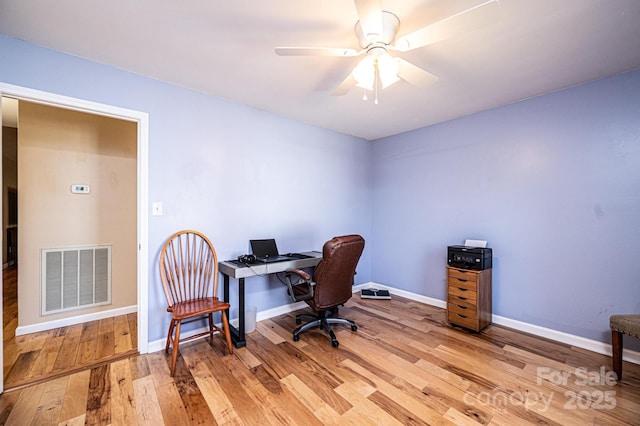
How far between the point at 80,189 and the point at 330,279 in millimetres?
2962

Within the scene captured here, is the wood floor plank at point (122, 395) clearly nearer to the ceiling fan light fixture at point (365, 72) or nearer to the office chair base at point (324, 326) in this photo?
the office chair base at point (324, 326)

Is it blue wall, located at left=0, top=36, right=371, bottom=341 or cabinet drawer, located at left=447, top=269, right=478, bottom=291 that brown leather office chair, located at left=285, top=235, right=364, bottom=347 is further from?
cabinet drawer, located at left=447, top=269, right=478, bottom=291

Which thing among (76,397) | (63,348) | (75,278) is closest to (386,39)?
(76,397)

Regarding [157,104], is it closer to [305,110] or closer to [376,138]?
[305,110]

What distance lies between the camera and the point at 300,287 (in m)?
2.67

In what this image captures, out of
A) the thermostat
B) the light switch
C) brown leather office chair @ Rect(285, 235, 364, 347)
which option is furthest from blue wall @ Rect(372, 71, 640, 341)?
→ the thermostat

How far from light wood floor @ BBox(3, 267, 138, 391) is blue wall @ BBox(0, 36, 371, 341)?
1.40ft

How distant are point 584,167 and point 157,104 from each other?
4020 mm

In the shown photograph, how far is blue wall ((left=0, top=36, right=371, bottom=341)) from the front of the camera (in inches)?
83.1

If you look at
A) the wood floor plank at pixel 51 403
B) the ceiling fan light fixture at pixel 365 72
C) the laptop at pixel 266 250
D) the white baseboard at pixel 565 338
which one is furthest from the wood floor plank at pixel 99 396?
the white baseboard at pixel 565 338

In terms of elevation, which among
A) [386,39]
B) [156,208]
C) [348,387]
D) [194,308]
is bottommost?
[348,387]

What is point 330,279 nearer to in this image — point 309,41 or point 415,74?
point 415,74

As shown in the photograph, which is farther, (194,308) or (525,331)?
(525,331)

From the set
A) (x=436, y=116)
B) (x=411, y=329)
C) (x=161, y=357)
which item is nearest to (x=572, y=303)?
(x=411, y=329)
